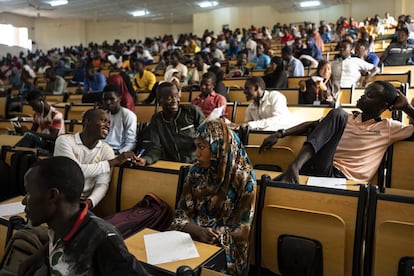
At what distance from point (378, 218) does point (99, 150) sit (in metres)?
1.70

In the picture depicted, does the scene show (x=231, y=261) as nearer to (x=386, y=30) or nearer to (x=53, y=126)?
(x=53, y=126)

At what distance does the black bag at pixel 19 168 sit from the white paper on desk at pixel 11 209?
0.57 m

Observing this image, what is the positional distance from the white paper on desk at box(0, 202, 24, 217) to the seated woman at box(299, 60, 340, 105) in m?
3.18

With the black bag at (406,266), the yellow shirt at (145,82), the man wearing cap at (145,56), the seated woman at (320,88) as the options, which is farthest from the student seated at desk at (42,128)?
the man wearing cap at (145,56)

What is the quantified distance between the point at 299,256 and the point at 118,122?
2.19 m

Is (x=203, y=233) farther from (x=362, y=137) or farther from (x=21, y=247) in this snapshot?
(x=362, y=137)

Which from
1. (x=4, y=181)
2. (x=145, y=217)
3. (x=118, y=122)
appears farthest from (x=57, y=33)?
(x=145, y=217)

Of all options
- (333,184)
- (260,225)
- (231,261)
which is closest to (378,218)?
(333,184)

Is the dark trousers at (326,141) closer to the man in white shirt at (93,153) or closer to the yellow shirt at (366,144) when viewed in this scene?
the yellow shirt at (366,144)

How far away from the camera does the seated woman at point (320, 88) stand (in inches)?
171

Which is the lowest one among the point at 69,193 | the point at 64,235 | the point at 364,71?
the point at 64,235

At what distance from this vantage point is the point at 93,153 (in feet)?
8.14

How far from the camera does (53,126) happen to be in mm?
3922

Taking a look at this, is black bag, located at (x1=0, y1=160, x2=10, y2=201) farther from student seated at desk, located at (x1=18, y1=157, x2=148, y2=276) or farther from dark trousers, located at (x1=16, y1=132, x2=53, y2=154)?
student seated at desk, located at (x1=18, y1=157, x2=148, y2=276)
